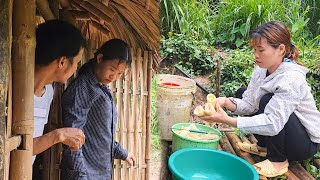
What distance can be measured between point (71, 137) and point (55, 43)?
44 centimetres

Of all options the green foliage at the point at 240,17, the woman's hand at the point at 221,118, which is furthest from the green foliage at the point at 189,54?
the woman's hand at the point at 221,118

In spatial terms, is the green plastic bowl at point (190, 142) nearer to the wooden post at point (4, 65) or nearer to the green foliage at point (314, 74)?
the green foliage at point (314, 74)

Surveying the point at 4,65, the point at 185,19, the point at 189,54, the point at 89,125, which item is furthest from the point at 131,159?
the point at 185,19

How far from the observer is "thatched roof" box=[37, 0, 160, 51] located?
1.99m

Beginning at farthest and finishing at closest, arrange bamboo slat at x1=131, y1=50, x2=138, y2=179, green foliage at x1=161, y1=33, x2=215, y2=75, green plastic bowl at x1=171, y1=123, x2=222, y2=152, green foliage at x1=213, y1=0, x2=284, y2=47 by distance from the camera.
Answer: green foliage at x1=213, y1=0, x2=284, y2=47 < green foliage at x1=161, y1=33, x2=215, y2=75 < green plastic bowl at x1=171, y1=123, x2=222, y2=152 < bamboo slat at x1=131, y1=50, x2=138, y2=179

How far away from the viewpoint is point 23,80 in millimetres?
1385

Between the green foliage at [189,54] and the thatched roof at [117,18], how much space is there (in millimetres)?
3536

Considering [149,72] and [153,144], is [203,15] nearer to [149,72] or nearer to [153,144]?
[153,144]

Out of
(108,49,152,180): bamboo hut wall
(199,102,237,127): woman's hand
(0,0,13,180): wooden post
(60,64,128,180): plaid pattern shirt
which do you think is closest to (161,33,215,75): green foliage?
(199,102,237,127): woman's hand

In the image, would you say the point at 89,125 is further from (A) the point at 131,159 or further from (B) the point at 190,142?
(B) the point at 190,142

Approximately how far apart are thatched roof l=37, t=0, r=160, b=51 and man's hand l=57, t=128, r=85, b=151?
0.61 meters

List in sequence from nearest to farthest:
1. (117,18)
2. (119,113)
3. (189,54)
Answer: (117,18) → (119,113) → (189,54)

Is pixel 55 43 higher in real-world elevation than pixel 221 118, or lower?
higher

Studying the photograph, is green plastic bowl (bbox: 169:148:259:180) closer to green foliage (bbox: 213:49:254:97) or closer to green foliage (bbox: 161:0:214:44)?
green foliage (bbox: 213:49:254:97)
